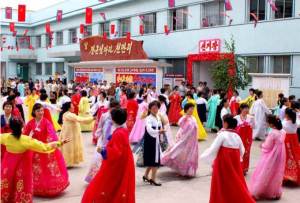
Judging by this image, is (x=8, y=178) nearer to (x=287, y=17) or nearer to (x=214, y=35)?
(x=287, y=17)

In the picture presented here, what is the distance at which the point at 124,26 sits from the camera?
28.0 m

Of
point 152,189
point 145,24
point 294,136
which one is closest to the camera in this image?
point 152,189

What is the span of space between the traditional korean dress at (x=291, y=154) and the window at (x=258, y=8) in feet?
39.0

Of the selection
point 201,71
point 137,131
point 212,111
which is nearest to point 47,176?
point 137,131

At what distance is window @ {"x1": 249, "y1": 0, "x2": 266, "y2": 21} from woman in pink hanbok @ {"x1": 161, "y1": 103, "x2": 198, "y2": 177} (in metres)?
11.9

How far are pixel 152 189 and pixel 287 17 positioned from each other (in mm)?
12499

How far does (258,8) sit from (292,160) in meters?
12.4

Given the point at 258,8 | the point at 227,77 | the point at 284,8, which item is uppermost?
the point at 258,8

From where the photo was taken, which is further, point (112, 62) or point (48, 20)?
point (48, 20)

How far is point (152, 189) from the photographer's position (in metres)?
7.16

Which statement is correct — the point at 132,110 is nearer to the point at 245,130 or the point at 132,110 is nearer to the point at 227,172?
the point at 245,130

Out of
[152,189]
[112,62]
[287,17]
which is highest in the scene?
[287,17]

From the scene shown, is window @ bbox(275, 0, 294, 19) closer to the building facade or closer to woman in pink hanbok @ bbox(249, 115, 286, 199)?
the building facade

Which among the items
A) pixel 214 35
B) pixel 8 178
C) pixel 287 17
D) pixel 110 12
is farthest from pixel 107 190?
pixel 110 12
